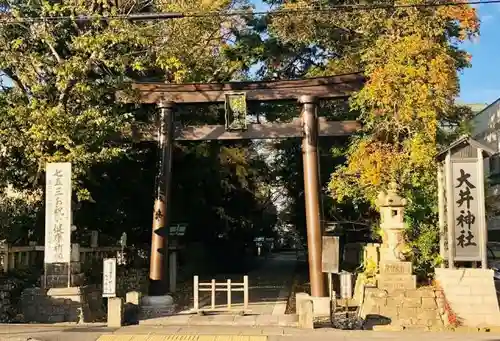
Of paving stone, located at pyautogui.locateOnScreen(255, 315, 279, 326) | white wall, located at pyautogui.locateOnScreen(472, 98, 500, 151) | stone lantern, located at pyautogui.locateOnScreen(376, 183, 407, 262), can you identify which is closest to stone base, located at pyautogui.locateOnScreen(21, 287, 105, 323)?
paving stone, located at pyautogui.locateOnScreen(255, 315, 279, 326)

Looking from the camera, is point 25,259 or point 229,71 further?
point 229,71

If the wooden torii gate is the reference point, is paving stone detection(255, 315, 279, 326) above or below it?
below

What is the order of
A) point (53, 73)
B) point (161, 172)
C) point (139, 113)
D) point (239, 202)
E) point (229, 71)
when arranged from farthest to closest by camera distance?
1. point (239, 202)
2. point (229, 71)
3. point (139, 113)
4. point (161, 172)
5. point (53, 73)

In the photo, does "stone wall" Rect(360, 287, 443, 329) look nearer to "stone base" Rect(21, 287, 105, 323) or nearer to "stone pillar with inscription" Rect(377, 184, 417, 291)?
"stone pillar with inscription" Rect(377, 184, 417, 291)

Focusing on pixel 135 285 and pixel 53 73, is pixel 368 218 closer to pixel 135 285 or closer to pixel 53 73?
pixel 135 285

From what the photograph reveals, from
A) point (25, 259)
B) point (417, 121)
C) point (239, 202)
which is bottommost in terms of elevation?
point (25, 259)

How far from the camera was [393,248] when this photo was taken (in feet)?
47.2

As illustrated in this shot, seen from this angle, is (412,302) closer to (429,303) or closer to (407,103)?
(429,303)

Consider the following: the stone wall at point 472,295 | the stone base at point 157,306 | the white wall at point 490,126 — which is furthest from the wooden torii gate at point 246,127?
the white wall at point 490,126

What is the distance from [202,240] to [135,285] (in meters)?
7.77

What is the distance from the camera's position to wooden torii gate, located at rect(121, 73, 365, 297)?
16312 mm

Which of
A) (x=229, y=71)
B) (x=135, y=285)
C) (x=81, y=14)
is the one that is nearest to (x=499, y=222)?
(x=229, y=71)

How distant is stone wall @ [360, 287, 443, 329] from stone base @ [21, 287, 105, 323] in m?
7.14

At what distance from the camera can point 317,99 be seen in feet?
55.2
